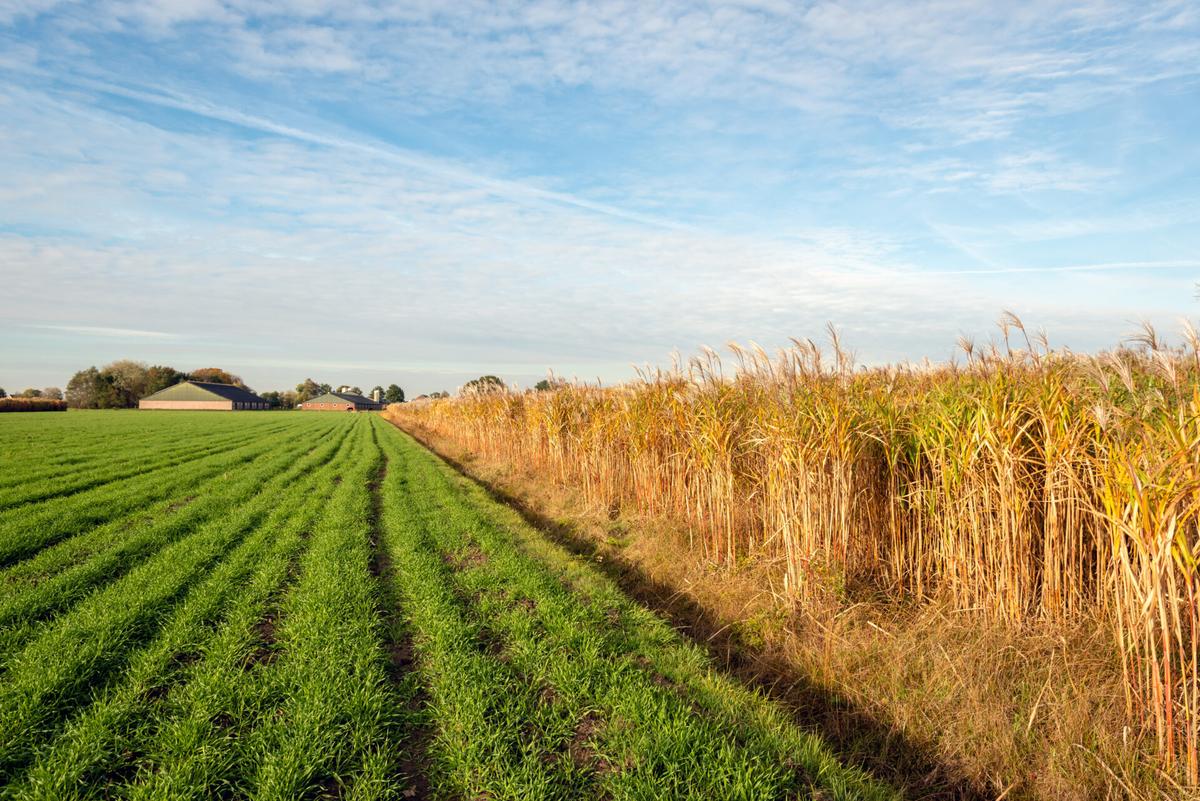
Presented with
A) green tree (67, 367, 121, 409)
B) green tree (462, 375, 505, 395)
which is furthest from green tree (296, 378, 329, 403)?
green tree (462, 375, 505, 395)

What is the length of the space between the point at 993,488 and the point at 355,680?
17.3ft

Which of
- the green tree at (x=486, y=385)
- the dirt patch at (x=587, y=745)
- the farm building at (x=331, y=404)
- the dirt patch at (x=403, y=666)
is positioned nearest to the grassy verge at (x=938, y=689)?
the dirt patch at (x=587, y=745)

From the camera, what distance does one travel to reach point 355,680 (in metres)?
4.36

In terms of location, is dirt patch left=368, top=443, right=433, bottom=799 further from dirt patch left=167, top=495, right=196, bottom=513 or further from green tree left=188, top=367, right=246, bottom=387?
green tree left=188, top=367, right=246, bottom=387

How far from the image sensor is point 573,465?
13.9 m

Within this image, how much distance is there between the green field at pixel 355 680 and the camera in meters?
3.39

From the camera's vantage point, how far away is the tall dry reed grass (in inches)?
135

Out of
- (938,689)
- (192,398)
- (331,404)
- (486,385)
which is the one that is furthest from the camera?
(331,404)

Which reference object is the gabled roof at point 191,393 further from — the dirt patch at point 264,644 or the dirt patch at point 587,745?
the dirt patch at point 587,745

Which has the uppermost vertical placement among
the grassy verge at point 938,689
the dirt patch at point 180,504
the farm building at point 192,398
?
the farm building at point 192,398

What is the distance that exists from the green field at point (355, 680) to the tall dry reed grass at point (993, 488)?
1.82 meters

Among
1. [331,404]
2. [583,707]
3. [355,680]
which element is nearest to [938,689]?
[583,707]

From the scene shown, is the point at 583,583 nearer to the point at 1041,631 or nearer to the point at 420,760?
the point at 420,760

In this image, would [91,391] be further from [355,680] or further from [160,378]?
[355,680]
